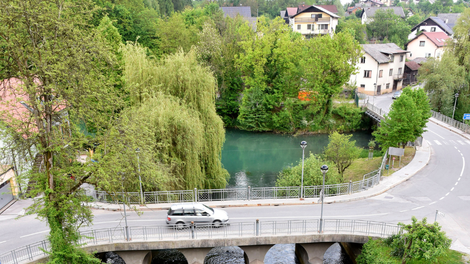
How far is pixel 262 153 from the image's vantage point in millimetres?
45625

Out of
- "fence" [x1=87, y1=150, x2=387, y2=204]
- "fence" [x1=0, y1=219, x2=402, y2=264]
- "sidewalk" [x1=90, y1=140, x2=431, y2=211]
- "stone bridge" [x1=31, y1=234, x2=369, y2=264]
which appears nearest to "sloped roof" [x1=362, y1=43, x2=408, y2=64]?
"sidewalk" [x1=90, y1=140, x2=431, y2=211]

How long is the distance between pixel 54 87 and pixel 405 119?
27.6m

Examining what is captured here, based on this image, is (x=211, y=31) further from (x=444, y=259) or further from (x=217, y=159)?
(x=444, y=259)

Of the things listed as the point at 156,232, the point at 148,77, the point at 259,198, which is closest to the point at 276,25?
the point at 148,77

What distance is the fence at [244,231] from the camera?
60.2 feet

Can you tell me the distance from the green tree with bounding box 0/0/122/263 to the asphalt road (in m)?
4.75

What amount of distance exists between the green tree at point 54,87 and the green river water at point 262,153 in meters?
20.0

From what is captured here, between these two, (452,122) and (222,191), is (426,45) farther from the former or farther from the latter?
(222,191)

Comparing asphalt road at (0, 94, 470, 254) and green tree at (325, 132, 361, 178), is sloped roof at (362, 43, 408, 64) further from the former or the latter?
asphalt road at (0, 94, 470, 254)

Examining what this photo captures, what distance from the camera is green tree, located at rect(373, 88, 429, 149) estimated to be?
2991cm

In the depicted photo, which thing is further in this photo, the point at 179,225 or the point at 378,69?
the point at 378,69

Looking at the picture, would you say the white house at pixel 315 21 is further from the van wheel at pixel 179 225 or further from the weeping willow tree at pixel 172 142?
the van wheel at pixel 179 225

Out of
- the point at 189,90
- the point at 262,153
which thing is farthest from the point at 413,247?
the point at 262,153

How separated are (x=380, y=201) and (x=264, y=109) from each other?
3113 centimetres
